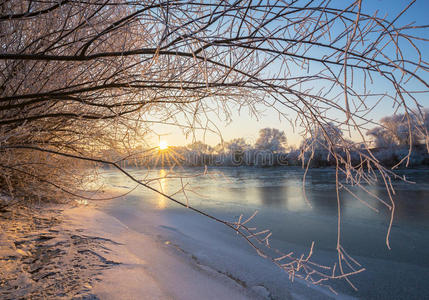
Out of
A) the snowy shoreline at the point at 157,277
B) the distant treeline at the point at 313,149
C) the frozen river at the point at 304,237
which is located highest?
the distant treeline at the point at 313,149

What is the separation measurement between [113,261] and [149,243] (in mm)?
1391

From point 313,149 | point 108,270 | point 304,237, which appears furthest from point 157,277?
point 304,237

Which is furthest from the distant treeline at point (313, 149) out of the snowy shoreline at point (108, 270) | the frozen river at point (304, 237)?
the snowy shoreline at point (108, 270)

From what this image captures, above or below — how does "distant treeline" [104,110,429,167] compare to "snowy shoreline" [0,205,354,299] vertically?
above

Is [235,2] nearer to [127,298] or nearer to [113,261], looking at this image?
[127,298]

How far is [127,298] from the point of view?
1.95 m

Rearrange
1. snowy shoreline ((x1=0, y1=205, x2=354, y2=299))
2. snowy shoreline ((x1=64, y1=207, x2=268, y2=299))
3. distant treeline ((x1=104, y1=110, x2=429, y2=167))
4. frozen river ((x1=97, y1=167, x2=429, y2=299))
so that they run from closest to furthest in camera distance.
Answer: distant treeline ((x1=104, y1=110, x2=429, y2=167)) → snowy shoreline ((x1=0, y1=205, x2=354, y2=299)) → snowy shoreline ((x1=64, y1=207, x2=268, y2=299)) → frozen river ((x1=97, y1=167, x2=429, y2=299))

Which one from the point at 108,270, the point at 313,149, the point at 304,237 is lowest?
the point at 304,237

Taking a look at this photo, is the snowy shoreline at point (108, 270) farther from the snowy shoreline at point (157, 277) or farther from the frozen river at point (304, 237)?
the frozen river at point (304, 237)


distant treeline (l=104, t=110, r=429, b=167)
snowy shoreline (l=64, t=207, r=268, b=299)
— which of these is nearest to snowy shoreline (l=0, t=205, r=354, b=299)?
snowy shoreline (l=64, t=207, r=268, b=299)

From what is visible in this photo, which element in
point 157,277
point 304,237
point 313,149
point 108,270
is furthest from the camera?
point 304,237

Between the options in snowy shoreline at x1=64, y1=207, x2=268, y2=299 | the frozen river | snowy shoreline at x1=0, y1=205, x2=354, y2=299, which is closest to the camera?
snowy shoreline at x1=0, y1=205, x2=354, y2=299

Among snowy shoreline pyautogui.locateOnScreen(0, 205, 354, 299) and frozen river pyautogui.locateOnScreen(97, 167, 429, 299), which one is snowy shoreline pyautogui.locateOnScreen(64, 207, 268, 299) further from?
frozen river pyautogui.locateOnScreen(97, 167, 429, 299)

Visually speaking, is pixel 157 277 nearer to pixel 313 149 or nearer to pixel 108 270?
pixel 108 270
